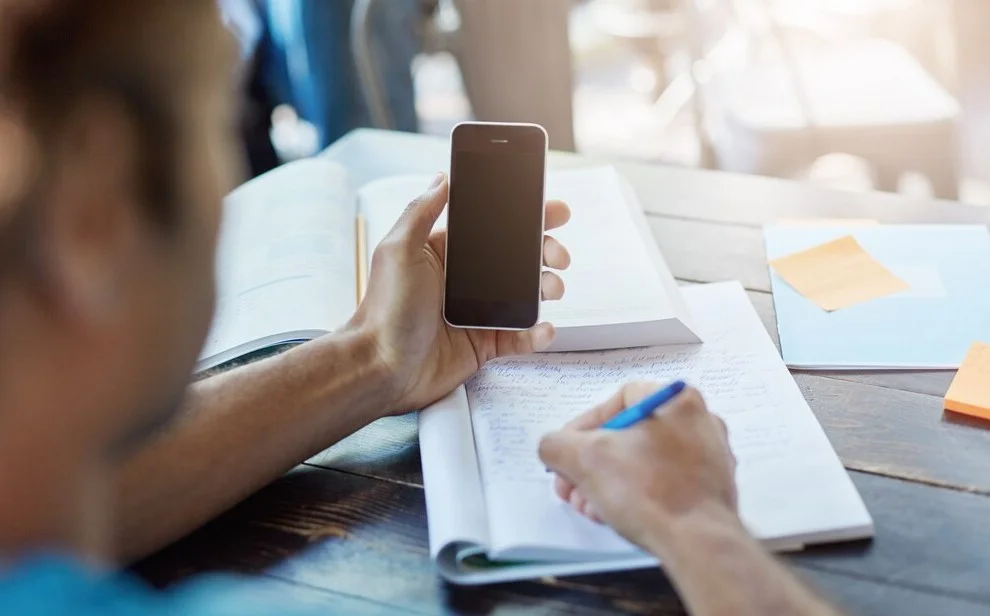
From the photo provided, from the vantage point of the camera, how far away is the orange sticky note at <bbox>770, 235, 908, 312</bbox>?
99 cm

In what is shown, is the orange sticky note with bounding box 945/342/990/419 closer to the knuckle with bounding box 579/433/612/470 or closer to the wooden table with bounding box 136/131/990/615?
the wooden table with bounding box 136/131/990/615

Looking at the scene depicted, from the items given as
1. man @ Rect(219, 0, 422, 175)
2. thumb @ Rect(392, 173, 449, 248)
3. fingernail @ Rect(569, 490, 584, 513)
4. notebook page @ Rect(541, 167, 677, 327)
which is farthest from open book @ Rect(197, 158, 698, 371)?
man @ Rect(219, 0, 422, 175)

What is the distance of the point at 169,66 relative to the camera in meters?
0.46

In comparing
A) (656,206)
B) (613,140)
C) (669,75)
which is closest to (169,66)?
(656,206)

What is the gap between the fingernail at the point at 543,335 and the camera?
2.88 ft

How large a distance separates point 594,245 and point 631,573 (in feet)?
1.38

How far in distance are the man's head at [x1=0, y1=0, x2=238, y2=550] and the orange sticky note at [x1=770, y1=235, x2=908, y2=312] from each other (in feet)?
2.15

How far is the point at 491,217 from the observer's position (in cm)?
89

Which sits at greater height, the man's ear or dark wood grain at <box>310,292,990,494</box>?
A: the man's ear

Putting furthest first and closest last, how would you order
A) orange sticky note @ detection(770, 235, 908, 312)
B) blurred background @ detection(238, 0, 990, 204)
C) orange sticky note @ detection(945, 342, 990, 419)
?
1. blurred background @ detection(238, 0, 990, 204)
2. orange sticky note @ detection(770, 235, 908, 312)
3. orange sticky note @ detection(945, 342, 990, 419)

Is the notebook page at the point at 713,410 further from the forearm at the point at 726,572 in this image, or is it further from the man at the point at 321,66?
the man at the point at 321,66

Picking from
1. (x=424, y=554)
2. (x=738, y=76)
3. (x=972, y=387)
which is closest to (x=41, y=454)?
(x=424, y=554)

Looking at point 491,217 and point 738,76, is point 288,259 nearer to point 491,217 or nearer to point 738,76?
point 491,217

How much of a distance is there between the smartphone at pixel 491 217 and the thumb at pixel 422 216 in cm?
2
